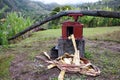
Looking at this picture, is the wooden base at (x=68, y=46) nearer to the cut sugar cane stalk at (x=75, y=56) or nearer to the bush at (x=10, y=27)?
the cut sugar cane stalk at (x=75, y=56)

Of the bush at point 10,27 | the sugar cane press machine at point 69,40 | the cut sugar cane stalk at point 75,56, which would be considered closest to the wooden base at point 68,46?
the sugar cane press machine at point 69,40

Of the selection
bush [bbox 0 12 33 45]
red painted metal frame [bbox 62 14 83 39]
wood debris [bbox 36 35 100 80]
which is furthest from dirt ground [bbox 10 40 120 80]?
bush [bbox 0 12 33 45]

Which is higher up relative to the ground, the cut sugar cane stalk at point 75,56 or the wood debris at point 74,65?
the cut sugar cane stalk at point 75,56

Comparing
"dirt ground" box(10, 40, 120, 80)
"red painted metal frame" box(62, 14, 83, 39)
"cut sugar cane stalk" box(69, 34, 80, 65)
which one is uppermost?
"red painted metal frame" box(62, 14, 83, 39)

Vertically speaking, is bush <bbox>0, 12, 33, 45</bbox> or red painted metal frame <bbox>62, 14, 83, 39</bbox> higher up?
red painted metal frame <bbox>62, 14, 83, 39</bbox>

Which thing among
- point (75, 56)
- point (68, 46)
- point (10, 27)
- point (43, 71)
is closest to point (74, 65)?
point (75, 56)

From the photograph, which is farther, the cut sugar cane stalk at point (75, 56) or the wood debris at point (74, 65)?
the cut sugar cane stalk at point (75, 56)

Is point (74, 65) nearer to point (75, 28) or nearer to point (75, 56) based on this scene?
point (75, 56)

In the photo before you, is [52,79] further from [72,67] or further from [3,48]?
[3,48]

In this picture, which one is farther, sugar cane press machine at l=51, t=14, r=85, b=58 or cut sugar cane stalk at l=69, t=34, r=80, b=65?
sugar cane press machine at l=51, t=14, r=85, b=58

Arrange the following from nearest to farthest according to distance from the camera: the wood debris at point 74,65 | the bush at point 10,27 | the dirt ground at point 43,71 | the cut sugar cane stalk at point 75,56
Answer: the dirt ground at point 43,71 → the wood debris at point 74,65 → the cut sugar cane stalk at point 75,56 → the bush at point 10,27

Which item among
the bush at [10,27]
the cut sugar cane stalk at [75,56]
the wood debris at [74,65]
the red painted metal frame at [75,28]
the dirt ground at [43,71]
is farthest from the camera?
the bush at [10,27]

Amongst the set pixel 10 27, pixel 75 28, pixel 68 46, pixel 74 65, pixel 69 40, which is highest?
pixel 75 28

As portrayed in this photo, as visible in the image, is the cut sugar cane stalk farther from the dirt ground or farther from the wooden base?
the dirt ground
